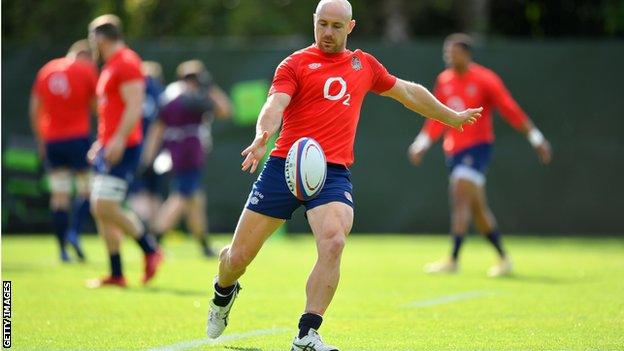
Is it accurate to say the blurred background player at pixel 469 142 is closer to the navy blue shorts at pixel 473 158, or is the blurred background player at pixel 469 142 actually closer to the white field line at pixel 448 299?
the navy blue shorts at pixel 473 158

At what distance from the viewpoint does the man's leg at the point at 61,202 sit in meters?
13.7

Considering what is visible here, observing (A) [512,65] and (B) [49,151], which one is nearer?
(B) [49,151]

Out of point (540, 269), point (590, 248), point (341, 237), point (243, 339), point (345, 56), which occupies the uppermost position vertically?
point (345, 56)

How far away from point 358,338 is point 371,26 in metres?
17.2

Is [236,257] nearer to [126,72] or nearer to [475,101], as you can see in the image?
[126,72]

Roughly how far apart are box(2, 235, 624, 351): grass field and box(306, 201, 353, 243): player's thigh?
2.57 ft

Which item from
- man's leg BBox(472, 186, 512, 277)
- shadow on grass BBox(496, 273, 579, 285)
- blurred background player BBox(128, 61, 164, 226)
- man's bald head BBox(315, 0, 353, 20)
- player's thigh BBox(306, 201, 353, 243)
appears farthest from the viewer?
blurred background player BBox(128, 61, 164, 226)

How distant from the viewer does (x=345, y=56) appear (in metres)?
6.97

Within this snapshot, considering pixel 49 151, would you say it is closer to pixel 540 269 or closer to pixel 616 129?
pixel 540 269

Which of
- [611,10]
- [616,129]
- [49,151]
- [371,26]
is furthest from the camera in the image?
[371,26]

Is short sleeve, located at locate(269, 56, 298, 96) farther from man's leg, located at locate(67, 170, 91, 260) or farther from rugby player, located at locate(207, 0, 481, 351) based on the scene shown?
man's leg, located at locate(67, 170, 91, 260)

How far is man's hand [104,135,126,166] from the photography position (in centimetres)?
1028

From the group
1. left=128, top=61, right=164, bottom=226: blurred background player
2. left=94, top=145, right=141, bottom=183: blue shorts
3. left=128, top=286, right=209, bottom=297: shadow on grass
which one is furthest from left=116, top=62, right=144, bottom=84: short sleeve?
left=128, top=61, right=164, bottom=226: blurred background player

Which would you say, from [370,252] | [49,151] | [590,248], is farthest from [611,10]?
[49,151]
